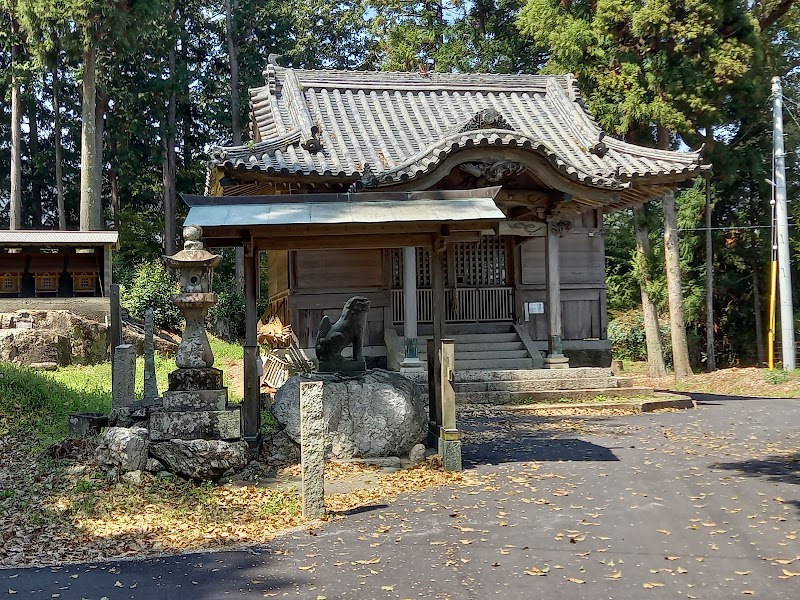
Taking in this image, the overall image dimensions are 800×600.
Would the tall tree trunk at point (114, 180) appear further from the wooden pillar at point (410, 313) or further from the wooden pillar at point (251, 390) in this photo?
the wooden pillar at point (251, 390)

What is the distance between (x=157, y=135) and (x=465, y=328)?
20773 millimetres

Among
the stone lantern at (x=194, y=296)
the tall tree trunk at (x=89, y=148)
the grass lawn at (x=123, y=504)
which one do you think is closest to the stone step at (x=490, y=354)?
the grass lawn at (x=123, y=504)

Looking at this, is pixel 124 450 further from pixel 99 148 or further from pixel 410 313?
pixel 99 148

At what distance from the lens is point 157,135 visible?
3080cm

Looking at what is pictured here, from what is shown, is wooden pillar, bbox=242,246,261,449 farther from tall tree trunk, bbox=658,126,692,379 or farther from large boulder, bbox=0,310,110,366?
tall tree trunk, bbox=658,126,692,379

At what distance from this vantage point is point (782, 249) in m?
17.7

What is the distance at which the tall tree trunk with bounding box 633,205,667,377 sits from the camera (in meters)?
17.7

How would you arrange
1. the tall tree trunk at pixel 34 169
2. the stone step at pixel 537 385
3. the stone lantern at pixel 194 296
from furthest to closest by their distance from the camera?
the tall tree trunk at pixel 34 169
the stone step at pixel 537 385
the stone lantern at pixel 194 296

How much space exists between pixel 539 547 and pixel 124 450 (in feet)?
12.7

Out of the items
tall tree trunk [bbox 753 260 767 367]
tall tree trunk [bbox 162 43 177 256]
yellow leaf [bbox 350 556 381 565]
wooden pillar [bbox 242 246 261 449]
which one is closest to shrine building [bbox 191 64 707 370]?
wooden pillar [bbox 242 246 261 449]

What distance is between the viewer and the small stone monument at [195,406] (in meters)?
6.87

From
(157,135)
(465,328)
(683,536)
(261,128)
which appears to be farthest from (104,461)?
(157,135)

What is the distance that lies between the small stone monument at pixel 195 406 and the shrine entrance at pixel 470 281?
7.82 metres

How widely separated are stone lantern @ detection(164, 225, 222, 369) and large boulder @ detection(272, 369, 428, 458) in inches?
57.4
